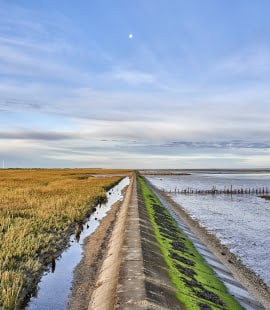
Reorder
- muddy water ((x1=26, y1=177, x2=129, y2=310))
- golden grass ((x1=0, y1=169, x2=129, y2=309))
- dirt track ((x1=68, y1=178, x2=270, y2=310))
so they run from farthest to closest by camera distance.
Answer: muddy water ((x1=26, y1=177, x2=129, y2=310)) < golden grass ((x1=0, y1=169, x2=129, y2=309)) < dirt track ((x1=68, y1=178, x2=270, y2=310))

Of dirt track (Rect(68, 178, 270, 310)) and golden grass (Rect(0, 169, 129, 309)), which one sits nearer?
dirt track (Rect(68, 178, 270, 310))

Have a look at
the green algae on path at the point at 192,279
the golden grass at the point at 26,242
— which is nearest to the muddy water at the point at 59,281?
the golden grass at the point at 26,242

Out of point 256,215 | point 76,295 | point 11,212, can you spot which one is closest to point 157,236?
point 76,295

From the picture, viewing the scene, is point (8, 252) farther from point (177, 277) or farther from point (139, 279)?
point (177, 277)

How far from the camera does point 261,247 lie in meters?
18.8

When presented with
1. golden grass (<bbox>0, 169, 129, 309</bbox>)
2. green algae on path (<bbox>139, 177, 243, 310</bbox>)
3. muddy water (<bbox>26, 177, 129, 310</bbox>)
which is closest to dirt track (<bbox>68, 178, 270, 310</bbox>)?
muddy water (<bbox>26, 177, 129, 310</bbox>)

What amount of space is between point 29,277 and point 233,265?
31.0 feet

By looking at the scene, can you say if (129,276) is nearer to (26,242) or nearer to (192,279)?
(192,279)

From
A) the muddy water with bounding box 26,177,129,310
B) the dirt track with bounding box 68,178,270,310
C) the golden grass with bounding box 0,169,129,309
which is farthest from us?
the muddy water with bounding box 26,177,129,310

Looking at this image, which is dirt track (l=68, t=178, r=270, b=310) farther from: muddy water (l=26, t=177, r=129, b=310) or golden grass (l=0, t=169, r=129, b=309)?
golden grass (l=0, t=169, r=129, b=309)

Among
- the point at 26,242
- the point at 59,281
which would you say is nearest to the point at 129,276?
the point at 59,281

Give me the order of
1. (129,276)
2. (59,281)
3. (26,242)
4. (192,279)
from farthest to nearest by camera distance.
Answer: (26,242), (192,279), (59,281), (129,276)

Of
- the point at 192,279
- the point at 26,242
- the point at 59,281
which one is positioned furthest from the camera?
the point at 26,242

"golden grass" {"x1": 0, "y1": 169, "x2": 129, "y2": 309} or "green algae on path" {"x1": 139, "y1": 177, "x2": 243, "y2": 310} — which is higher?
"golden grass" {"x1": 0, "y1": 169, "x2": 129, "y2": 309}
